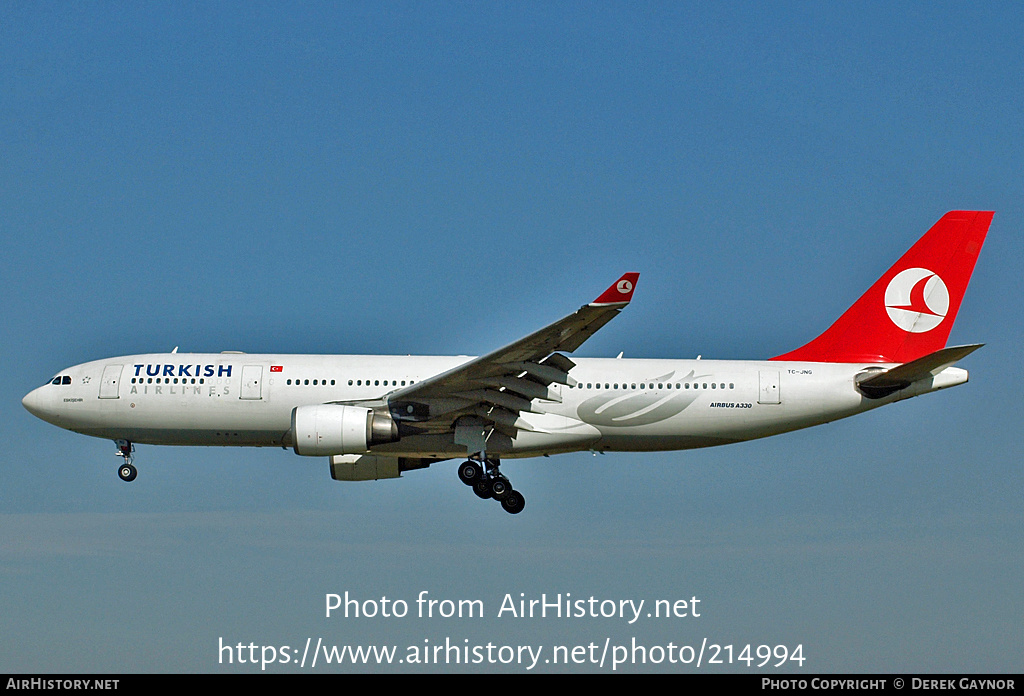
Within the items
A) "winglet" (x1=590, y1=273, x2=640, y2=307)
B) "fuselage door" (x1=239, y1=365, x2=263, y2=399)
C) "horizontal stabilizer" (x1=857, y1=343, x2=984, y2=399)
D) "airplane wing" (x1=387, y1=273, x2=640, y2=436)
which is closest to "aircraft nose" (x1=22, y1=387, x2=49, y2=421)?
"fuselage door" (x1=239, y1=365, x2=263, y2=399)

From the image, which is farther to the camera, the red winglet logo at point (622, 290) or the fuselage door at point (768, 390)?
the fuselage door at point (768, 390)

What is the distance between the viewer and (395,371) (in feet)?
99.0

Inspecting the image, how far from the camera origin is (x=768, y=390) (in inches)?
1188

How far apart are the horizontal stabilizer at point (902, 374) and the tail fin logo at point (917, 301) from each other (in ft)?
7.76

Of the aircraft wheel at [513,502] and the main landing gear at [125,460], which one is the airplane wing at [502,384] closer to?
the aircraft wheel at [513,502]

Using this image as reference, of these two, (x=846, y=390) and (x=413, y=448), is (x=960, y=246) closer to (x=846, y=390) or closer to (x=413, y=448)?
(x=846, y=390)

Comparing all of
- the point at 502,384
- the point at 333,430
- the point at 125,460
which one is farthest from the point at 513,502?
the point at 125,460

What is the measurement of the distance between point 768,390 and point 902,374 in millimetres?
3341

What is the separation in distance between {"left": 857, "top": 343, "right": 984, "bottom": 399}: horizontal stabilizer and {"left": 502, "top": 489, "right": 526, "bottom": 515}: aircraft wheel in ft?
30.3

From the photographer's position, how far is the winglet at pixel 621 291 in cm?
2408

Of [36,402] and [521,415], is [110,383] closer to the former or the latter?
[36,402]

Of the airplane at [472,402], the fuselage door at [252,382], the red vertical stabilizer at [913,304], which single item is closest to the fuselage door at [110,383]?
the airplane at [472,402]

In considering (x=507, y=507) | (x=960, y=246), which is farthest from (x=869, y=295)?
(x=507, y=507)

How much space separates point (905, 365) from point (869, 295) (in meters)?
3.99
